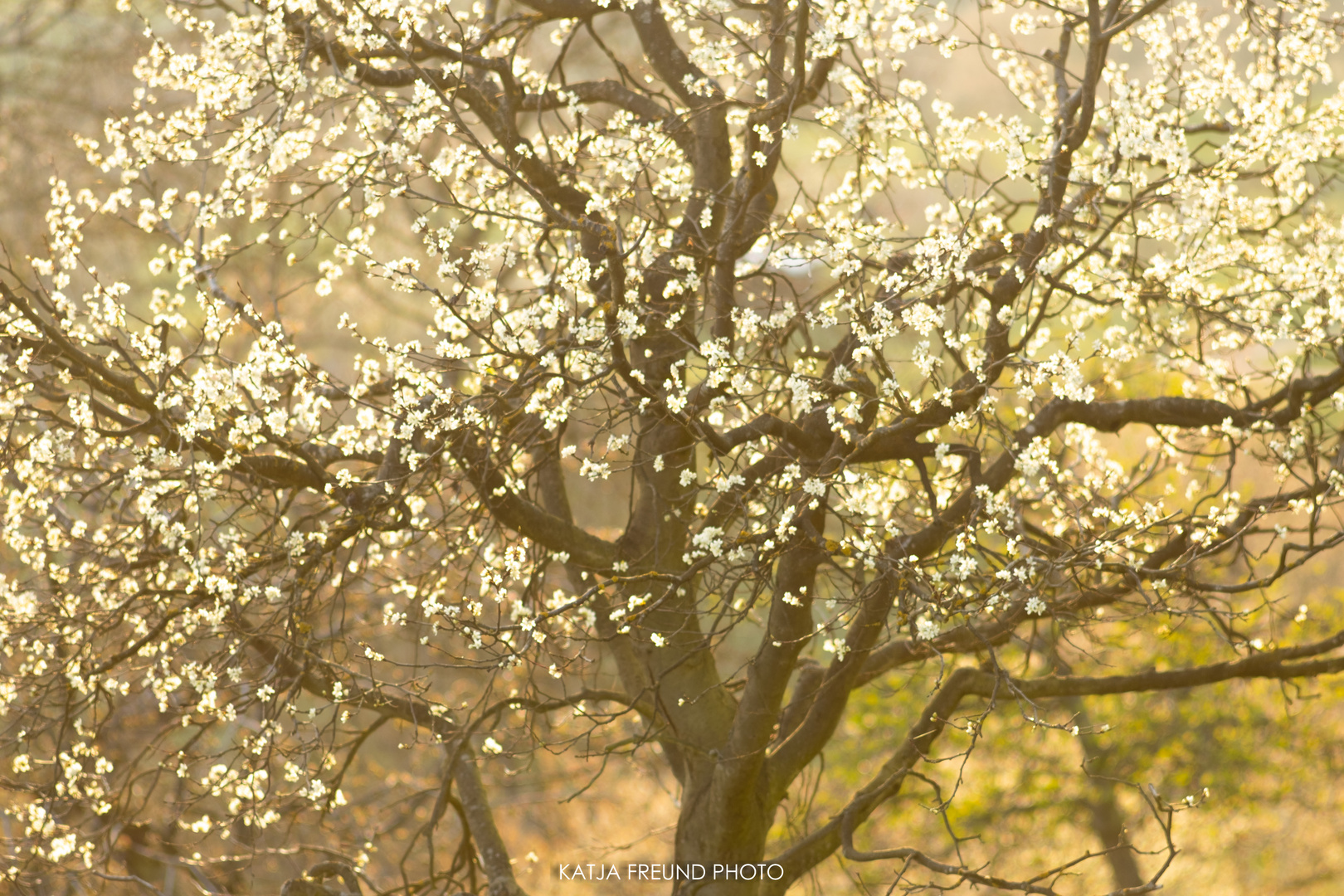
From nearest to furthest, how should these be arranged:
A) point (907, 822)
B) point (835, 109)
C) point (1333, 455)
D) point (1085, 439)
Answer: point (1333, 455) < point (835, 109) < point (1085, 439) < point (907, 822)

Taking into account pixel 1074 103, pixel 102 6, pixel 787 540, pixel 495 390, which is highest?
pixel 102 6

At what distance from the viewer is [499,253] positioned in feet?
19.4

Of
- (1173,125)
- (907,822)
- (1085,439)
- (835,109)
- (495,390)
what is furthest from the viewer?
(907,822)

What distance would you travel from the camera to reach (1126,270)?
279 inches

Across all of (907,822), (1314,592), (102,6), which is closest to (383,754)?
(907,822)

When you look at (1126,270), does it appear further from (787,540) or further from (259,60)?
(259,60)

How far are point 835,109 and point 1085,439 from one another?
319 cm

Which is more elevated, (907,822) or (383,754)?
(383,754)

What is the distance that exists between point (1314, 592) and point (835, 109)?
1492 cm

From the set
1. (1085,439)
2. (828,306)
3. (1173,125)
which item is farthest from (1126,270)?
(828,306)

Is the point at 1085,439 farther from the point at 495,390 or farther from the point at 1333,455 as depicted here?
the point at 495,390

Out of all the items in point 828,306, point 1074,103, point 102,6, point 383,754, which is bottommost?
point 828,306

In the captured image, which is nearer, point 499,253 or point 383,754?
point 499,253

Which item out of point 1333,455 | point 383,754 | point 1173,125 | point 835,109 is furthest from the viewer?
point 383,754
